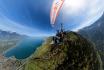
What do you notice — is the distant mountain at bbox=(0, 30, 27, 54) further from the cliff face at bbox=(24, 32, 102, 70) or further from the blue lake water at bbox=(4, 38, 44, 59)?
the cliff face at bbox=(24, 32, 102, 70)

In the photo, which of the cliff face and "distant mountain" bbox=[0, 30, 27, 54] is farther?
"distant mountain" bbox=[0, 30, 27, 54]

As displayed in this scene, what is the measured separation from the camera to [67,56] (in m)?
4.34

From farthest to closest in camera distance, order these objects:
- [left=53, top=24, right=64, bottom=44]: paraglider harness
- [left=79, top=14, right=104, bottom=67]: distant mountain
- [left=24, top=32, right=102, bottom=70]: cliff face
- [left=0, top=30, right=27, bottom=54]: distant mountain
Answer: [left=79, top=14, right=104, bottom=67]: distant mountain < [left=0, top=30, right=27, bottom=54]: distant mountain < [left=53, top=24, right=64, bottom=44]: paraglider harness < [left=24, top=32, right=102, bottom=70]: cliff face

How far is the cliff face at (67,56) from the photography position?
409 cm

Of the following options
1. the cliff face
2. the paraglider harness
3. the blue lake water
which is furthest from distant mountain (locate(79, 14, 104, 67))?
the blue lake water

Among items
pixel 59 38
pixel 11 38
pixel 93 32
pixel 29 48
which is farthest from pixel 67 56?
pixel 93 32

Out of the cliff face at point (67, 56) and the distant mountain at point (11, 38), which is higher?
the distant mountain at point (11, 38)

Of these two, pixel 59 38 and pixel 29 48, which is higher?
pixel 59 38

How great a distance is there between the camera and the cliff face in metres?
4.09

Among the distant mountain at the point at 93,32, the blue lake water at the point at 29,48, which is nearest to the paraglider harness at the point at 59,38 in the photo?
the blue lake water at the point at 29,48

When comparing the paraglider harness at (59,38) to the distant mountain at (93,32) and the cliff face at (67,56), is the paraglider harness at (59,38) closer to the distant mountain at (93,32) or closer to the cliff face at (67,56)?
the cliff face at (67,56)

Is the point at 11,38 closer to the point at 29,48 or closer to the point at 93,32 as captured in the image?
the point at 29,48

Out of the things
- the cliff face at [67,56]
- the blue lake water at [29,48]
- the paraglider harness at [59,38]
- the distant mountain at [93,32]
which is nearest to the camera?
the cliff face at [67,56]

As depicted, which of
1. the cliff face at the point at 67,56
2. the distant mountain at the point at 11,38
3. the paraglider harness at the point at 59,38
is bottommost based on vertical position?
the cliff face at the point at 67,56
